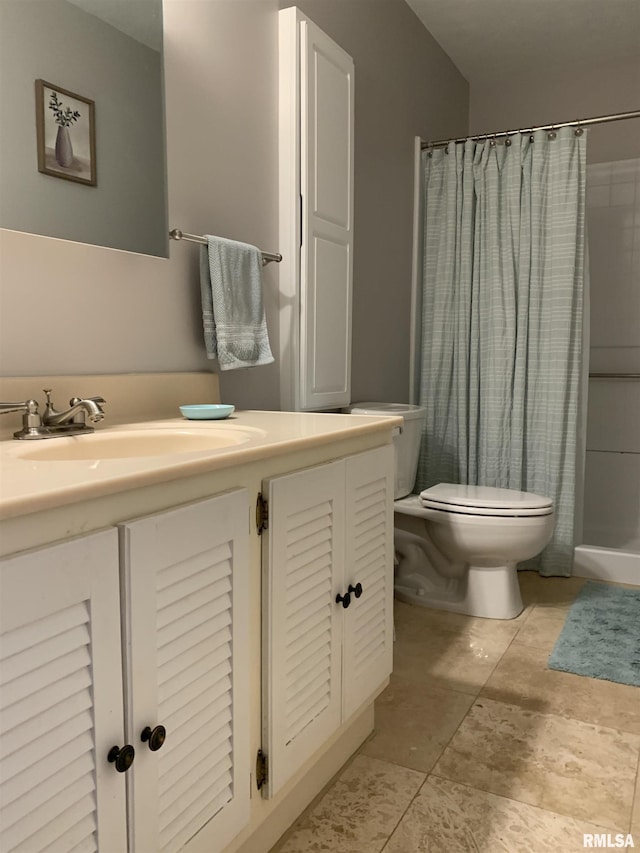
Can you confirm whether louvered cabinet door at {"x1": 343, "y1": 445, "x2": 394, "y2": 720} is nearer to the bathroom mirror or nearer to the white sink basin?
the white sink basin

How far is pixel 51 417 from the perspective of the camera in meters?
1.30

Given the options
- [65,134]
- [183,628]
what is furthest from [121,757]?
[65,134]

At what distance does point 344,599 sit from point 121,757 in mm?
649

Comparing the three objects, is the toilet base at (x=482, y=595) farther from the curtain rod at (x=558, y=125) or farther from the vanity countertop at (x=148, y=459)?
the curtain rod at (x=558, y=125)

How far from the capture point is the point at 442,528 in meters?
2.51

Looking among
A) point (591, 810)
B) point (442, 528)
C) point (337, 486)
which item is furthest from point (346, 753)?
point (442, 528)

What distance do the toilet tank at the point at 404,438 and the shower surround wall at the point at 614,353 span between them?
1385 millimetres

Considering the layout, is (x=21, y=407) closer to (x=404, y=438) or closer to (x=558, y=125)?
(x=404, y=438)

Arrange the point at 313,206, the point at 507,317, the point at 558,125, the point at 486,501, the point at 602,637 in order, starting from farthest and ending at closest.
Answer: the point at 507,317
the point at 558,125
the point at 486,501
the point at 602,637
the point at 313,206

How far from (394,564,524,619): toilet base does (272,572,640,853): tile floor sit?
0.22 m

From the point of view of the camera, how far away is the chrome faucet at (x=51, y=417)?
4.10ft

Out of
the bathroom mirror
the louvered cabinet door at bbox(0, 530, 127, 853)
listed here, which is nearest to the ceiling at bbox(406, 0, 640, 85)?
the bathroom mirror

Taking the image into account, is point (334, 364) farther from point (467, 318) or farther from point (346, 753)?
point (346, 753)

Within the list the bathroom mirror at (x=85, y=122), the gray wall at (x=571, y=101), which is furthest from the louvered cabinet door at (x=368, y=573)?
the gray wall at (x=571, y=101)
